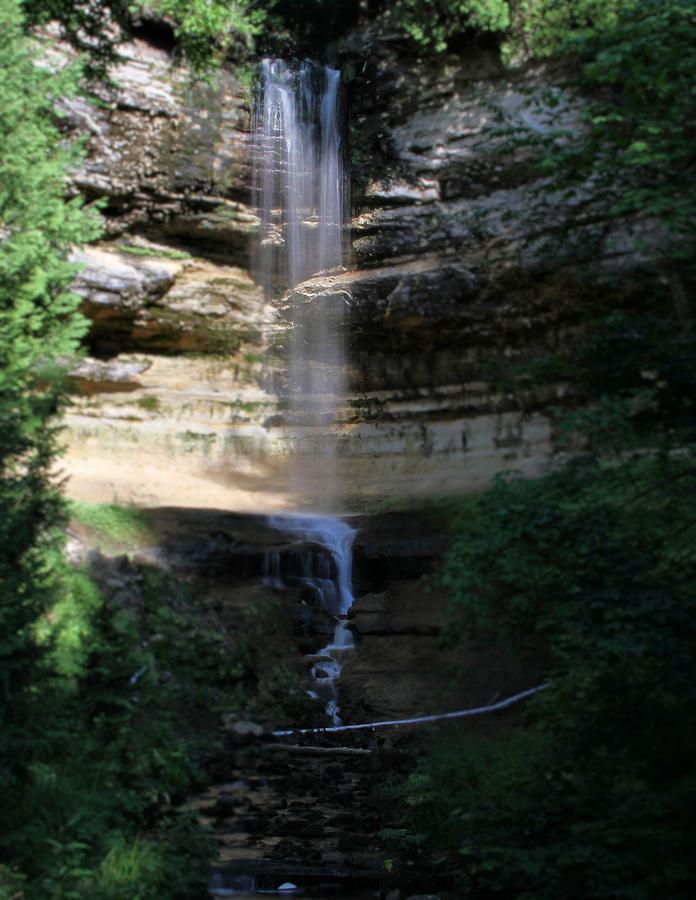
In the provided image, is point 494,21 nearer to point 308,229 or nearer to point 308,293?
point 308,229

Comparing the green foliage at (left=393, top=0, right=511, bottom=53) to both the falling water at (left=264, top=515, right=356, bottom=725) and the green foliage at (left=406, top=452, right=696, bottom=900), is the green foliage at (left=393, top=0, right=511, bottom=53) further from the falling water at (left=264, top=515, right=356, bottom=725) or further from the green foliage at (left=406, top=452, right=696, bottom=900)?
the green foliage at (left=406, top=452, right=696, bottom=900)

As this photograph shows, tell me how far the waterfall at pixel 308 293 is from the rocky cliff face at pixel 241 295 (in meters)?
1.50

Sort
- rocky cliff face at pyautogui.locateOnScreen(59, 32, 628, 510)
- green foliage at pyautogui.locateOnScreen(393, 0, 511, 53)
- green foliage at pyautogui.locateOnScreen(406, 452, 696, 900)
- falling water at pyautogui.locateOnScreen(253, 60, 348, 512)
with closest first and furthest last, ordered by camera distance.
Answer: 1. green foliage at pyautogui.locateOnScreen(406, 452, 696, 900)
2. falling water at pyautogui.locateOnScreen(253, 60, 348, 512)
3. rocky cliff face at pyautogui.locateOnScreen(59, 32, 628, 510)
4. green foliage at pyautogui.locateOnScreen(393, 0, 511, 53)

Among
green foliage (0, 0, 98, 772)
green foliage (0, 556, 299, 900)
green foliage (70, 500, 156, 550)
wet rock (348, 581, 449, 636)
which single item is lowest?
green foliage (0, 556, 299, 900)

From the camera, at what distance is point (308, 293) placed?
6168 mm

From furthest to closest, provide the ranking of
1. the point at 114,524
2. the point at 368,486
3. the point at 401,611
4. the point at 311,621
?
the point at 114,524 → the point at 368,486 → the point at 311,621 → the point at 401,611

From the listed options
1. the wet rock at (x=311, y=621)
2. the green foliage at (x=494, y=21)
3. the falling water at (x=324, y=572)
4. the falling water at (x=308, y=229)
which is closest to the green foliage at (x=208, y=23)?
the green foliage at (x=494, y=21)

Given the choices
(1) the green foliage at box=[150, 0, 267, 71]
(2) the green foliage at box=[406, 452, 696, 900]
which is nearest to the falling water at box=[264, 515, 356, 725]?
(2) the green foliage at box=[406, 452, 696, 900]

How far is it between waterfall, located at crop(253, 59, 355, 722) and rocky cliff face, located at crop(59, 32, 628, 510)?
150 cm

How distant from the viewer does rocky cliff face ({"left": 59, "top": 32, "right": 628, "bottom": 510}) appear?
34.0 feet

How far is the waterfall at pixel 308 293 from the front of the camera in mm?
6312

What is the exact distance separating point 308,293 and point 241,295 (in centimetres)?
742

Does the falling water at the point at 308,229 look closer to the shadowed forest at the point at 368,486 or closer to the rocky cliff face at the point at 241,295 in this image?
the shadowed forest at the point at 368,486

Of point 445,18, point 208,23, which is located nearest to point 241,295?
point 208,23
